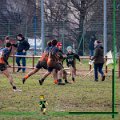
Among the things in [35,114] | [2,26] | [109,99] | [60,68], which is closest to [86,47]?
[2,26]

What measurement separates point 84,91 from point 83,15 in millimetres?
13925

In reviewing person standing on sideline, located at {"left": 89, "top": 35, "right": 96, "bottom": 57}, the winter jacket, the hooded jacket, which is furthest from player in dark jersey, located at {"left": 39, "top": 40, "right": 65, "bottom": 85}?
person standing on sideline, located at {"left": 89, "top": 35, "right": 96, "bottom": 57}

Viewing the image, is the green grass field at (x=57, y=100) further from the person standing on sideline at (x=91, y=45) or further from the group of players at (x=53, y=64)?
the person standing on sideline at (x=91, y=45)

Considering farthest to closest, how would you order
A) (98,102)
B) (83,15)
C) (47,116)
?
(83,15), (98,102), (47,116)

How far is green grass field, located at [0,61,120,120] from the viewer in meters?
13.5

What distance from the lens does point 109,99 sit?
1684 cm

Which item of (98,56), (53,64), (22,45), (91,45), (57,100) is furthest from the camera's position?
(91,45)

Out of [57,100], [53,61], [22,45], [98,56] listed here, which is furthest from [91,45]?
[57,100]

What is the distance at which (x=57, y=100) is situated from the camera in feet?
53.9

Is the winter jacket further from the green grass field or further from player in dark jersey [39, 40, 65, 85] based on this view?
player in dark jersey [39, 40, 65, 85]

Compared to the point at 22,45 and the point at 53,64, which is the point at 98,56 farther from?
the point at 22,45

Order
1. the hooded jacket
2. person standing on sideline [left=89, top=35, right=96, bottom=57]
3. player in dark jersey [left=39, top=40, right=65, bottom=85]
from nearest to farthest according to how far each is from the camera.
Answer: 1. player in dark jersey [left=39, top=40, right=65, bottom=85]
2. the hooded jacket
3. person standing on sideline [left=89, top=35, right=96, bottom=57]

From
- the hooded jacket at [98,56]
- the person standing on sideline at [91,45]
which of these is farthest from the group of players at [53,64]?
the person standing on sideline at [91,45]

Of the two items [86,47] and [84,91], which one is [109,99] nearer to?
[84,91]
